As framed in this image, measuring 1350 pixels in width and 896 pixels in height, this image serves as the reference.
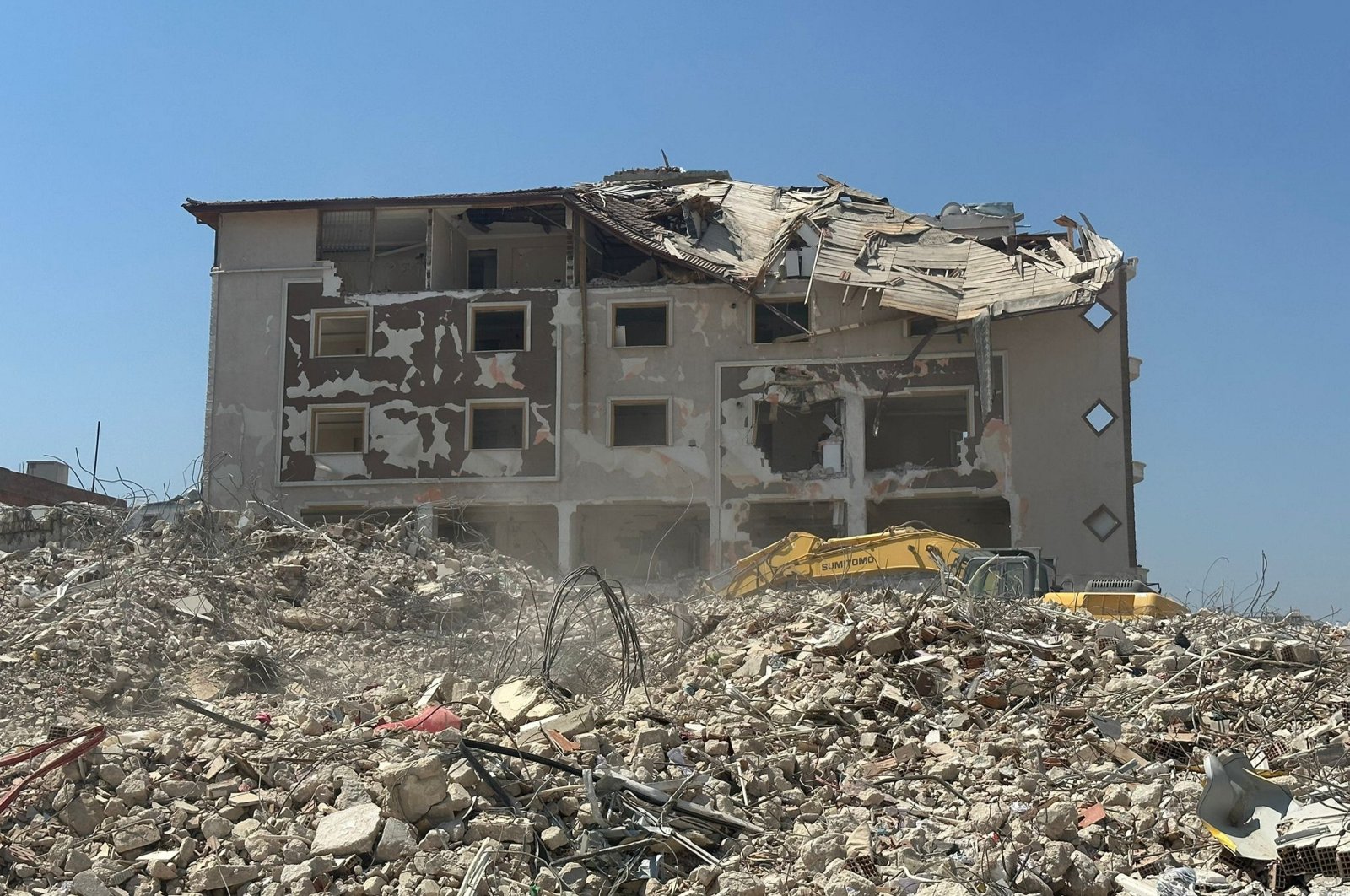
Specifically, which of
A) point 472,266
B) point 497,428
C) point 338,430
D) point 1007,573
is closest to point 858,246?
point 497,428

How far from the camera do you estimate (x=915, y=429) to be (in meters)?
34.2

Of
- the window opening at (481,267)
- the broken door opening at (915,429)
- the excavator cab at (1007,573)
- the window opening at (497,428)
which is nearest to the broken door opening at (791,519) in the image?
the broken door opening at (915,429)

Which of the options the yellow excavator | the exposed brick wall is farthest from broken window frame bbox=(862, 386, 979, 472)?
the exposed brick wall

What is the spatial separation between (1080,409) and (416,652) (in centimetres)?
2152

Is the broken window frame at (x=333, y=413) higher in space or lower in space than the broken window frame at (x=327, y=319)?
lower

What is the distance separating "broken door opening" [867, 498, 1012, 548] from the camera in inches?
1238

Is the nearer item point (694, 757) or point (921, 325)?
point (694, 757)

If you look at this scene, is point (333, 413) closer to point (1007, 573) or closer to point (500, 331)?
point (500, 331)

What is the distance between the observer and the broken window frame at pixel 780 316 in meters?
31.8

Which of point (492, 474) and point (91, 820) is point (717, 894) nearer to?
point (91, 820)

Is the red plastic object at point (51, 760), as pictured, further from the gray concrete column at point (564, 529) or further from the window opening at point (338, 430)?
the window opening at point (338, 430)

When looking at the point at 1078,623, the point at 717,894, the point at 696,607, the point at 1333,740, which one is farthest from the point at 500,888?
the point at 696,607

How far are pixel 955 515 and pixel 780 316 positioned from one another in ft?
22.5

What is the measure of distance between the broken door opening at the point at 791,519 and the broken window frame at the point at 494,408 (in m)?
6.15
